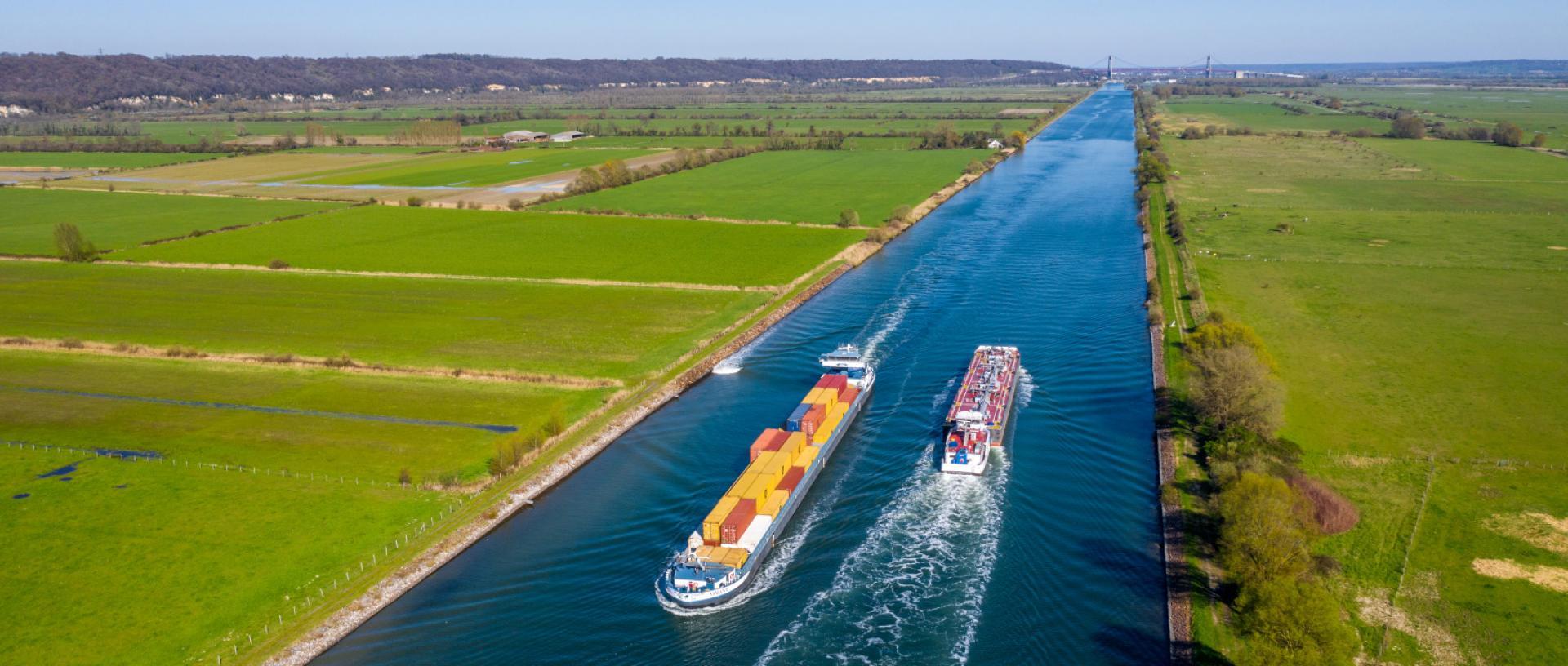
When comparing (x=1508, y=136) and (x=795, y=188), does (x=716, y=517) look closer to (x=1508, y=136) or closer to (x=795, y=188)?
(x=795, y=188)

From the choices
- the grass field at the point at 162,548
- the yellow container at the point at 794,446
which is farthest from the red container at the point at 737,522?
the grass field at the point at 162,548

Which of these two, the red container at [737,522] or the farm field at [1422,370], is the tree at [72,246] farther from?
the farm field at [1422,370]

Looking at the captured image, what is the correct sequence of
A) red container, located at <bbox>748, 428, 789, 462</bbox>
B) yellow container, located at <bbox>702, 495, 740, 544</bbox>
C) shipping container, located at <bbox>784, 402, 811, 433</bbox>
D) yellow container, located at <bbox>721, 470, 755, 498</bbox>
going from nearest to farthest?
yellow container, located at <bbox>702, 495, 740, 544</bbox> → yellow container, located at <bbox>721, 470, 755, 498</bbox> → red container, located at <bbox>748, 428, 789, 462</bbox> → shipping container, located at <bbox>784, 402, 811, 433</bbox>

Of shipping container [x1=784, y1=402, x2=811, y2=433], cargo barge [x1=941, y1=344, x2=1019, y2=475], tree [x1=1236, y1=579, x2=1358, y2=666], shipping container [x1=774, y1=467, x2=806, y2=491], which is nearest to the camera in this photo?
tree [x1=1236, y1=579, x2=1358, y2=666]

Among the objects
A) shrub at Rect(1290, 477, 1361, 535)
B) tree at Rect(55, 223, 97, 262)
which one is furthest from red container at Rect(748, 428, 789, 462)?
tree at Rect(55, 223, 97, 262)

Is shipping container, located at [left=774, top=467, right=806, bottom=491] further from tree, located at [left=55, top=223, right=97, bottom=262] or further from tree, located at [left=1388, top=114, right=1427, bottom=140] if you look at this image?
tree, located at [left=1388, top=114, right=1427, bottom=140]

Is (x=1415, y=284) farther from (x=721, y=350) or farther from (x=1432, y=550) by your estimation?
(x=721, y=350)

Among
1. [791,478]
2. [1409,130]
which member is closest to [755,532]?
[791,478]
